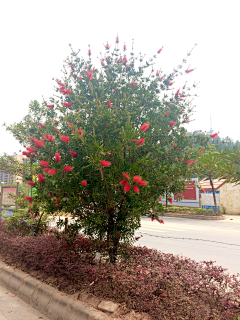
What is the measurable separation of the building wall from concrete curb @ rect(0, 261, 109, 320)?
18.7 metres

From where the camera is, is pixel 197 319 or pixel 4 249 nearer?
pixel 197 319

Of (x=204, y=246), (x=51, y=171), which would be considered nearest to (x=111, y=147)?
(x=51, y=171)

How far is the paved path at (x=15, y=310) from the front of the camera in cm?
344

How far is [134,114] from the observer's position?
3.93m

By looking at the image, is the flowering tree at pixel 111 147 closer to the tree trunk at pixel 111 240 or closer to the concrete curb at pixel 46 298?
the tree trunk at pixel 111 240

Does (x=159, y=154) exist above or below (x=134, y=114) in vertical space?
below

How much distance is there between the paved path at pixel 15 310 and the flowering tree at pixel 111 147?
1292 mm

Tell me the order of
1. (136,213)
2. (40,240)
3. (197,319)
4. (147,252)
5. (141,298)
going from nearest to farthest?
(197,319), (141,298), (136,213), (147,252), (40,240)

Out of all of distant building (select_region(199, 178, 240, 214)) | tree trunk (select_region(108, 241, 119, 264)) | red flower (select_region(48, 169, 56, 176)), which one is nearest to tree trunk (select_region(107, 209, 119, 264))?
tree trunk (select_region(108, 241, 119, 264))

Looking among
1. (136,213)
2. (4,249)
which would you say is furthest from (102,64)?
(4,249)

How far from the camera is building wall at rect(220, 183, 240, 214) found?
20.0 meters

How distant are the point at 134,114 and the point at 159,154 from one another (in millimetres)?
726

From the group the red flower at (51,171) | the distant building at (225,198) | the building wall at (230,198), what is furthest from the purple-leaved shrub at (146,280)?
the building wall at (230,198)

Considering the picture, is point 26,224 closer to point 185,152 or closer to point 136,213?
point 136,213
